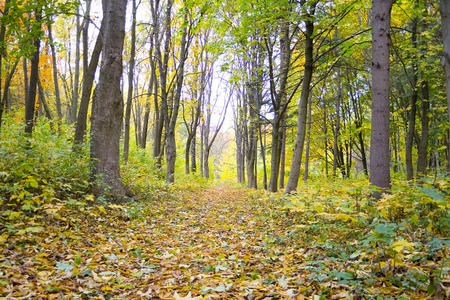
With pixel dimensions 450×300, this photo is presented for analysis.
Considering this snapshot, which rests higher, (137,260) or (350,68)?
(350,68)

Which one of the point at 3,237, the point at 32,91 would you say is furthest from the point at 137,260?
the point at 32,91

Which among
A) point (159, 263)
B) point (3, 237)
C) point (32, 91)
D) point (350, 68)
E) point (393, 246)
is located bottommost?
point (159, 263)

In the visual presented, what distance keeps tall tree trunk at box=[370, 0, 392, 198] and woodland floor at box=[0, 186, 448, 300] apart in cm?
168

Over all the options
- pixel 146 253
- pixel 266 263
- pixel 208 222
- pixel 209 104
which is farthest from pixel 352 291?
pixel 209 104

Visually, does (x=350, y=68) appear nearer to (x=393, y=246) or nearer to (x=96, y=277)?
(x=393, y=246)

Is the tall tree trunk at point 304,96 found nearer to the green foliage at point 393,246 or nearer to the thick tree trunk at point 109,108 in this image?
the green foliage at point 393,246

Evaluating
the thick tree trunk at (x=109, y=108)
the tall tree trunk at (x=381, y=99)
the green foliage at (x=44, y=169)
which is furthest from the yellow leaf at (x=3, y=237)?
the tall tree trunk at (x=381, y=99)

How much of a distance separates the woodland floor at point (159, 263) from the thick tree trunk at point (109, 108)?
1.05 m

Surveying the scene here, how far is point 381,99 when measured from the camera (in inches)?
181

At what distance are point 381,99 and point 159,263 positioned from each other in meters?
4.47

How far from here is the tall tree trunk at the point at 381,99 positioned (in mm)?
4566

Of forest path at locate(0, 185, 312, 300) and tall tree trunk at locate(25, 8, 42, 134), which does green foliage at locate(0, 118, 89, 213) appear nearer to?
forest path at locate(0, 185, 312, 300)

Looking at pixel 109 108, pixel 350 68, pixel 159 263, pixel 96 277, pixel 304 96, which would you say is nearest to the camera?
pixel 96 277

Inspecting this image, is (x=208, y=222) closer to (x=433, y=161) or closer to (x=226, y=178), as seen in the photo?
(x=433, y=161)
